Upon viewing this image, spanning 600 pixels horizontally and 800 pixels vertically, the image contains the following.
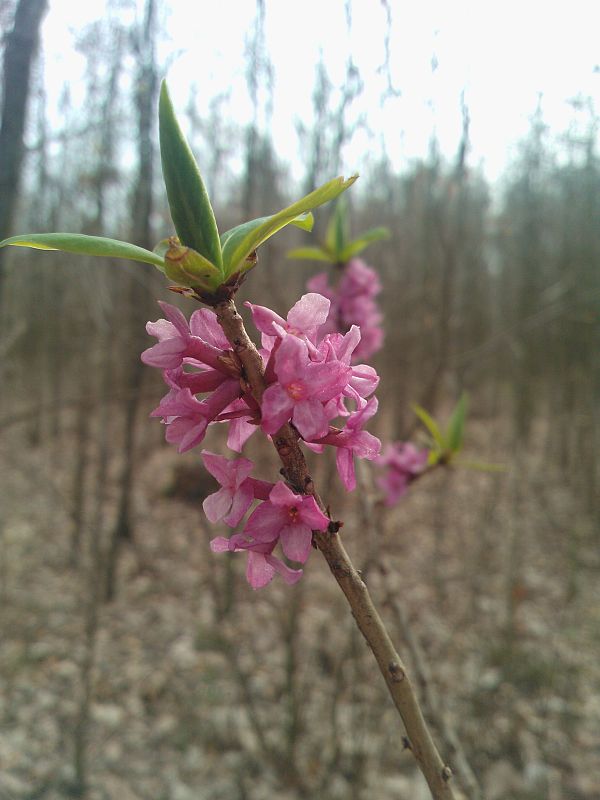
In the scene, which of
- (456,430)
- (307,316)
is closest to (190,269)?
(307,316)

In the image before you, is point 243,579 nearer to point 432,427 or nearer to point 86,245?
point 432,427

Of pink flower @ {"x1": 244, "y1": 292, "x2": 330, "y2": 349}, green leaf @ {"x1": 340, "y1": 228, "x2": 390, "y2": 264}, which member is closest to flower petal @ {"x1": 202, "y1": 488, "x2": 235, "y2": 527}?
pink flower @ {"x1": 244, "y1": 292, "x2": 330, "y2": 349}

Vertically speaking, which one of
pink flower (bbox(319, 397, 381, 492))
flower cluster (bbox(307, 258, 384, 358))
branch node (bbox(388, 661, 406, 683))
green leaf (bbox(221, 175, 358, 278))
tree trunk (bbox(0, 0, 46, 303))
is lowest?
branch node (bbox(388, 661, 406, 683))

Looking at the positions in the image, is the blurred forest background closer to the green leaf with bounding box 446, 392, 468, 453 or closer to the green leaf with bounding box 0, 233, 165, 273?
the green leaf with bounding box 446, 392, 468, 453

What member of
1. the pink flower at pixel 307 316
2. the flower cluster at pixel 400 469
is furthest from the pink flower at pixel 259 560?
the flower cluster at pixel 400 469

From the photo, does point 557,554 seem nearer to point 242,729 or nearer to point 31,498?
point 242,729

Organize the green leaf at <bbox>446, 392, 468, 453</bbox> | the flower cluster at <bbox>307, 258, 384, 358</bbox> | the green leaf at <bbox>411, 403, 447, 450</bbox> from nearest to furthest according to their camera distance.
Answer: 1. the green leaf at <bbox>411, 403, 447, 450</bbox>
2. the green leaf at <bbox>446, 392, 468, 453</bbox>
3. the flower cluster at <bbox>307, 258, 384, 358</bbox>
